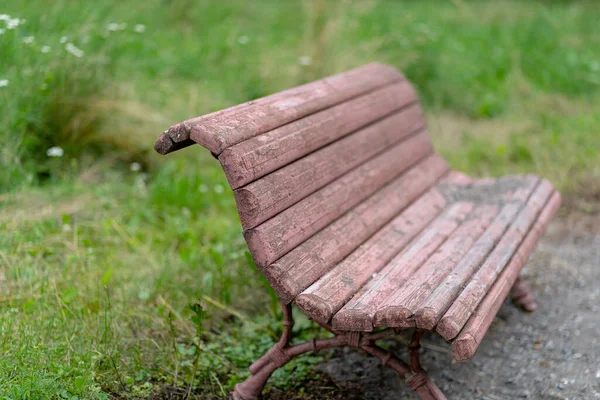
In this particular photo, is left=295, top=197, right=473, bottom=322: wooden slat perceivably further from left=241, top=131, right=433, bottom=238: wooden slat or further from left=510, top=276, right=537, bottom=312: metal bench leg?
left=510, top=276, right=537, bottom=312: metal bench leg

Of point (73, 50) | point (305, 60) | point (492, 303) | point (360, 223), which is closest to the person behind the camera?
point (492, 303)

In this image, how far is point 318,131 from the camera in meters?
2.39

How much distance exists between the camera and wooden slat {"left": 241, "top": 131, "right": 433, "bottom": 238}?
199cm

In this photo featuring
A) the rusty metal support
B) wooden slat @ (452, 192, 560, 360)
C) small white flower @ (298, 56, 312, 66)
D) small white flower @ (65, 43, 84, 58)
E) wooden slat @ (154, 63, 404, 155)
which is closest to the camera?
wooden slat @ (452, 192, 560, 360)

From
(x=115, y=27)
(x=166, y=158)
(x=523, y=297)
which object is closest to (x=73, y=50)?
(x=115, y=27)

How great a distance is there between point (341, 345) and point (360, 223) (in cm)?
47

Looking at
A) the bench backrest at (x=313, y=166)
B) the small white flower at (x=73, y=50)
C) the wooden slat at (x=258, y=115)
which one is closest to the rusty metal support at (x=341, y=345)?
the bench backrest at (x=313, y=166)

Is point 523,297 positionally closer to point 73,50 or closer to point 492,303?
point 492,303

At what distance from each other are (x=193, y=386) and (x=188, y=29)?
4851 millimetres

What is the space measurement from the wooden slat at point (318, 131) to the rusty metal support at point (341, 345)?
1.54ft

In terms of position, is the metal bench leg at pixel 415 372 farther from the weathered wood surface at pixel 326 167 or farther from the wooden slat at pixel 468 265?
the weathered wood surface at pixel 326 167

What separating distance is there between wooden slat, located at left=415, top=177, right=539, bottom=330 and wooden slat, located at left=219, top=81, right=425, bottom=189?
576 mm

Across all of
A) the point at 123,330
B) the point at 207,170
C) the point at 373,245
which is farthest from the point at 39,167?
the point at 373,245

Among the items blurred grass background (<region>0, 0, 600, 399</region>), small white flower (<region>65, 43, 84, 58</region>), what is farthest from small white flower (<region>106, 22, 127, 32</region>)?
small white flower (<region>65, 43, 84, 58</region>)
